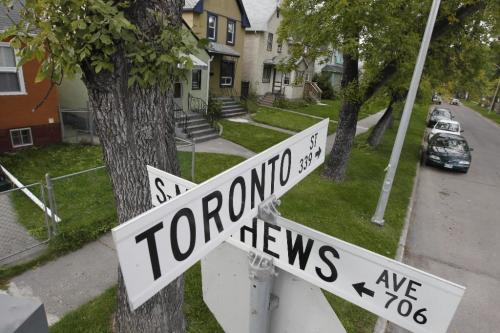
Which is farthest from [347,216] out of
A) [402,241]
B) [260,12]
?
[260,12]

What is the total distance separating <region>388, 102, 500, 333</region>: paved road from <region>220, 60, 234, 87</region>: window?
14800mm

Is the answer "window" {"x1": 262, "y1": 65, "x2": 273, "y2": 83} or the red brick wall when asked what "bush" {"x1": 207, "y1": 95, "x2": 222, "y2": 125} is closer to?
the red brick wall

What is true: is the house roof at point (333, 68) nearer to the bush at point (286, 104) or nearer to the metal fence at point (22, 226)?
the bush at point (286, 104)

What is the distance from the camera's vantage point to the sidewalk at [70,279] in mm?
4618

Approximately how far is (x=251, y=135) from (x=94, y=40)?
1402 cm

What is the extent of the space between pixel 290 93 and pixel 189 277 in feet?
85.3

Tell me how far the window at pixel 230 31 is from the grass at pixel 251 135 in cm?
733

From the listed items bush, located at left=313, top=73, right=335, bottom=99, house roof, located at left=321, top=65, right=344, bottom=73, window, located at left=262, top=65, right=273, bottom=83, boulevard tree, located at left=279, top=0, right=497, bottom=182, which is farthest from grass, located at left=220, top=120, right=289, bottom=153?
house roof, located at left=321, top=65, right=344, bottom=73

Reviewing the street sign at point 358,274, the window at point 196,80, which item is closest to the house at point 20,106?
the window at point 196,80

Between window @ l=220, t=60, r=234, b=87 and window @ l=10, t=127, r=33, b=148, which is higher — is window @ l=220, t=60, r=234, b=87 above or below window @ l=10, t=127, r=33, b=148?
above

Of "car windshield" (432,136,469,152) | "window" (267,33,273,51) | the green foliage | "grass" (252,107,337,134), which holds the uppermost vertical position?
"window" (267,33,273,51)

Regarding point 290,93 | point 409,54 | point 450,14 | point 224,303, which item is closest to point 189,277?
point 224,303

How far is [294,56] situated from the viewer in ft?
34.4

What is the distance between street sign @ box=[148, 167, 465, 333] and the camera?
56.4 inches
